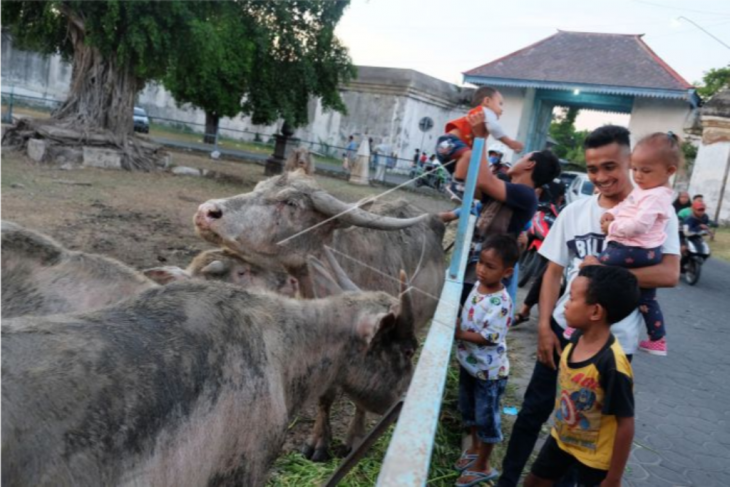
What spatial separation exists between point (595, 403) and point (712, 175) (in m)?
22.3

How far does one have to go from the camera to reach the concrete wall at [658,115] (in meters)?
22.0

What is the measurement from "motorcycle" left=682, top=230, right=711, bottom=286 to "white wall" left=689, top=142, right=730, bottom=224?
1079 cm

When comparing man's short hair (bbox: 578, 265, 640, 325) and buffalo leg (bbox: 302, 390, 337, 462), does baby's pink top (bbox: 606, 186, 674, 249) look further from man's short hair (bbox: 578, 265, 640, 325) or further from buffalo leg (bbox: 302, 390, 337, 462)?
buffalo leg (bbox: 302, 390, 337, 462)

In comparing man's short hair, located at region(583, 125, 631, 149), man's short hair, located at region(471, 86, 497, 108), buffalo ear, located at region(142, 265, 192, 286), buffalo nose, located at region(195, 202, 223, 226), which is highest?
man's short hair, located at region(471, 86, 497, 108)

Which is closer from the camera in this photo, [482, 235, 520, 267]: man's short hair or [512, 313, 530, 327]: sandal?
[482, 235, 520, 267]: man's short hair

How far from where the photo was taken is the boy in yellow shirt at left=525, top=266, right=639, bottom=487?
270 centimetres

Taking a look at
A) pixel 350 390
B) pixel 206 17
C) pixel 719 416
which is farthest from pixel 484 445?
pixel 206 17

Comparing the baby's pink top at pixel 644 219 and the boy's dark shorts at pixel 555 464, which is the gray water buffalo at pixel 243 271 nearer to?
the boy's dark shorts at pixel 555 464

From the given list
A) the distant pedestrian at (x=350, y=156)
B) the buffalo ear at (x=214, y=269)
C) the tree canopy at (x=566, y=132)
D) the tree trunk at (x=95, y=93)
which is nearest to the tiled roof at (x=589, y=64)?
the distant pedestrian at (x=350, y=156)

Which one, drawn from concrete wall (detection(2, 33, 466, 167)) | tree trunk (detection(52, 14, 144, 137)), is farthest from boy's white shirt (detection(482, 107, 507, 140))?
concrete wall (detection(2, 33, 466, 167))

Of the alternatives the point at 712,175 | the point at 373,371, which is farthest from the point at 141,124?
the point at 373,371

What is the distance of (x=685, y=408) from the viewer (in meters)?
5.57

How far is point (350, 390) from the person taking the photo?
337cm

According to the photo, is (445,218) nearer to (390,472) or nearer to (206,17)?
(390,472)
